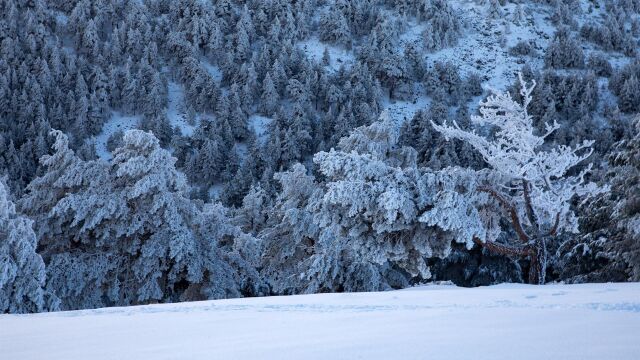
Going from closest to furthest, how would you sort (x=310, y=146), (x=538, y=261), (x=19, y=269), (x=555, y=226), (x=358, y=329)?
(x=358, y=329), (x=555, y=226), (x=538, y=261), (x=19, y=269), (x=310, y=146)

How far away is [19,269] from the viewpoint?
14.0 m

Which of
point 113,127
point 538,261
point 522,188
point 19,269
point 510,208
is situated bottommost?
point 19,269

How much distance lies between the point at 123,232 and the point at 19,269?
3803mm

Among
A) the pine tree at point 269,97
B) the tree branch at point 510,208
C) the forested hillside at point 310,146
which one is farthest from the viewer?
the pine tree at point 269,97

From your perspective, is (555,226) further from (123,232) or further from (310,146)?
(310,146)

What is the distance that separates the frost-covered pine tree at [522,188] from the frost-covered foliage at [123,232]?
30.3 feet

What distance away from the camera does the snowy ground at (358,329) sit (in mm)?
3803

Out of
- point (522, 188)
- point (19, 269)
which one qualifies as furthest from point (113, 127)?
point (522, 188)

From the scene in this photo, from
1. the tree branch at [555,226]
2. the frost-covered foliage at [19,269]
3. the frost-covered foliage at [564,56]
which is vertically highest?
the frost-covered foliage at [564,56]

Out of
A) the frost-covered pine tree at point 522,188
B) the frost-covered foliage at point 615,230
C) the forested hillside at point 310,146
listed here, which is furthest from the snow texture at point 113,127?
the frost-covered pine tree at point 522,188

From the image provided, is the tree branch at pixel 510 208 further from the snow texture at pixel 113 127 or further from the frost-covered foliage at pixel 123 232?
the snow texture at pixel 113 127

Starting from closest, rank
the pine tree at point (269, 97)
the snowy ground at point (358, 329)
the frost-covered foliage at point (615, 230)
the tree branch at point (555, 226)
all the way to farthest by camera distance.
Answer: the snowy ground at point (358, 329) < the tree branch at point (555, 226) < the frost-covered foliage at point (615, 230) < the pine tree at point (269, 97)

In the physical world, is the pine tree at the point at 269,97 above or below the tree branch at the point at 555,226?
above

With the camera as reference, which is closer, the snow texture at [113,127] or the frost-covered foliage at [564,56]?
the snow texture at [113,127]
